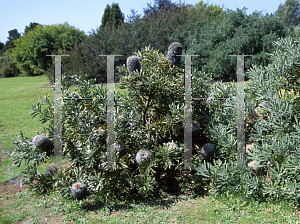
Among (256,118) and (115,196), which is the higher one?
(256,118)

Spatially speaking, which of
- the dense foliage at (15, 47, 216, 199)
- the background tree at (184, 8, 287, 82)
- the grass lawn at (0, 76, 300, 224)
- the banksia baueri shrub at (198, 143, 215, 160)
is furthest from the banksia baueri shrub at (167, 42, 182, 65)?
the background tree at (184, 8, 287, 82)

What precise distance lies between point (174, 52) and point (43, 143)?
Result: 2.07 meters

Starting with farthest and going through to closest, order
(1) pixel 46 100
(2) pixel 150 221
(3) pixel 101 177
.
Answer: (1) pixel 46 100, (3) pixel 101 177, (2) pixel 150 221

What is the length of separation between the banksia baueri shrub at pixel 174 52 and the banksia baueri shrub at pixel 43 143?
1932mm

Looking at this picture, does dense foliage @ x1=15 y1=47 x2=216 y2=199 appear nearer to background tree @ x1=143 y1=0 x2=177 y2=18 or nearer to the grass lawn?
the grass lawn

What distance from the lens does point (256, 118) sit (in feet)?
10.8

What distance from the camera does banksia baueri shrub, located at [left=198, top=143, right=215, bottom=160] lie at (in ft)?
10.8

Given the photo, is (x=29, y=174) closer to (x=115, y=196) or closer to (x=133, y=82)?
(x=115, y=196)

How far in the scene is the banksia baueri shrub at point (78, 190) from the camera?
2.95 m

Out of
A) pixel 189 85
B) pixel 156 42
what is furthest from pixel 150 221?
pixel 156 42

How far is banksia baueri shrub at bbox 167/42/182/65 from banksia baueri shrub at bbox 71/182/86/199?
2.00 meters

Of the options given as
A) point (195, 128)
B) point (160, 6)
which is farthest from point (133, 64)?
point (160, 6)

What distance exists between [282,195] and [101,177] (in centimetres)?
207

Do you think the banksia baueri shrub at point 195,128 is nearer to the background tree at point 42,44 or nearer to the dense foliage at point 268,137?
the dense foliage at point 268,137
